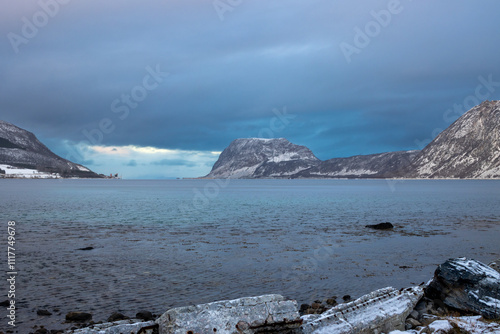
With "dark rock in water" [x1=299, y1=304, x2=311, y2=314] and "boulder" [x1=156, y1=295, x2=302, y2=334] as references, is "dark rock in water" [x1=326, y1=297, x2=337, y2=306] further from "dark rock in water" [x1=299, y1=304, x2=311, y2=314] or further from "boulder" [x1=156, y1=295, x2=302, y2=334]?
"boulder" [x1=156, y1=295, x2=302, y2=334]

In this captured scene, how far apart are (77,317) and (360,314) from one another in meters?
9.66

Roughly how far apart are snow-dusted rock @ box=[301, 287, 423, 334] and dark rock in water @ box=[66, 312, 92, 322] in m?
8.13

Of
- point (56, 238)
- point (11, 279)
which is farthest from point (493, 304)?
point (56, 238)

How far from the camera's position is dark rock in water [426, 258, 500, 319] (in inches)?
481

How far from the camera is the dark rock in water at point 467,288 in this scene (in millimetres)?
12219

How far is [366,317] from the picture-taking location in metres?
10.5

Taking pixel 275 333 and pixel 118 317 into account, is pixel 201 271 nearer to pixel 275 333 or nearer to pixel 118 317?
pixel 118 317

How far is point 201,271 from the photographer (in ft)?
68.7

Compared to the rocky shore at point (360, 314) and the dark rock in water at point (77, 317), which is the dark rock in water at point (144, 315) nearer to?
the rocky shore at point (360, 314)

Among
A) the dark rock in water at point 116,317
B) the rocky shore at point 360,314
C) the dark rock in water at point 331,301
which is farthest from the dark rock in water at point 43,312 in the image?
the dark rock in water at point 331,301

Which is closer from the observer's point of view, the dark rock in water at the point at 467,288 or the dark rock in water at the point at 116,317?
the dark rock in water at the point at 467,288

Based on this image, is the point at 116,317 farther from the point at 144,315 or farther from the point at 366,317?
the point at 366,317

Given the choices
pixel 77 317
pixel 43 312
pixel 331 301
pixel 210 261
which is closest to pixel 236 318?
pixel 77 317

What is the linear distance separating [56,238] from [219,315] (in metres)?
27.8
